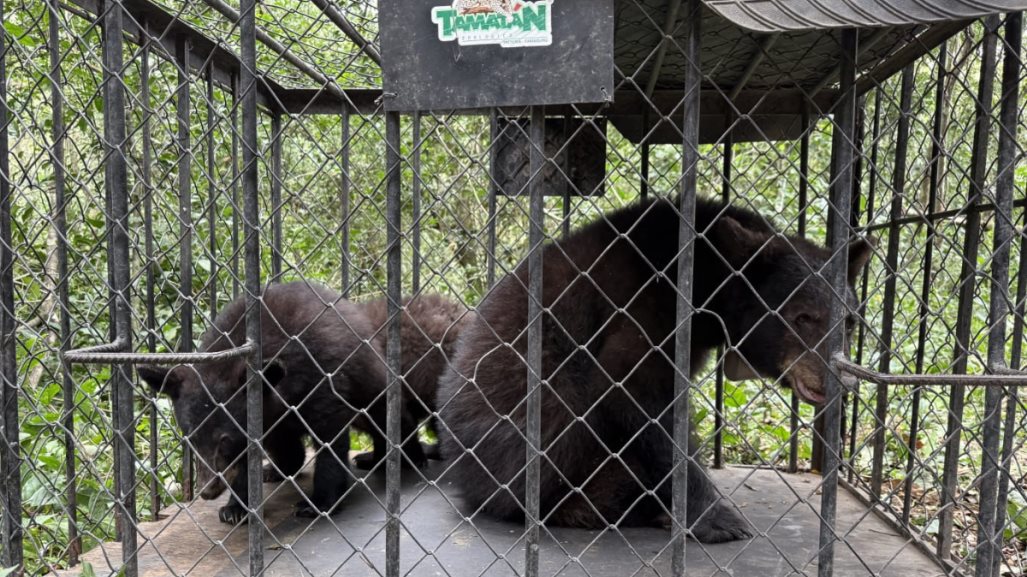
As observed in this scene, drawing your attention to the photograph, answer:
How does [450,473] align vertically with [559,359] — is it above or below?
below

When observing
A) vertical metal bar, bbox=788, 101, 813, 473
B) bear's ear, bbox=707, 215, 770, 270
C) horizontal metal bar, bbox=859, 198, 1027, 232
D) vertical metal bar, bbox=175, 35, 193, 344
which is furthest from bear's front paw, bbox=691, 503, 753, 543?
vertical metal bar, bbox=175, 35, 193, 344

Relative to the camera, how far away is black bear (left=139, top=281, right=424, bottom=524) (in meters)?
4.58

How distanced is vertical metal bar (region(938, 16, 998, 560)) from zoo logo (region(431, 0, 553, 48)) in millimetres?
1838

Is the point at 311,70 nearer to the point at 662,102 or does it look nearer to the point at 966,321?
the point at 662,102

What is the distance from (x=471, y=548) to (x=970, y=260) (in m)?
2.85

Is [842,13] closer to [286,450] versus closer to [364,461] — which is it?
[286,450]

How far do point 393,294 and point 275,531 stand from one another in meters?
2.19

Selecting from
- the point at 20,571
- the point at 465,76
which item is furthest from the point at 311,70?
the point at 20,571

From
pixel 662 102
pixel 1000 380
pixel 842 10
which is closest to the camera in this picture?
pixel 842 10

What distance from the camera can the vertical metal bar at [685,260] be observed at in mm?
3059

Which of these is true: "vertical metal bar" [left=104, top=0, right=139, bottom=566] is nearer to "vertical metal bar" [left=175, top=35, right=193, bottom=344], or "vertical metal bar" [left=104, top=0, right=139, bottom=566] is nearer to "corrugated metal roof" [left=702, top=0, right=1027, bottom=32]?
"vertical metal bar" [left=175, top=35, right=193, bottom=344]

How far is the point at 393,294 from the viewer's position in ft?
10.6

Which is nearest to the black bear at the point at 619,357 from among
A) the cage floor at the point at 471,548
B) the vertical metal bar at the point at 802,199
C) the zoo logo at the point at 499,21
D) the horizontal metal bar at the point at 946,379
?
the cage floor at the point at 471,548

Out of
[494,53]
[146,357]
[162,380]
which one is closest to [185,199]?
[162,380]
